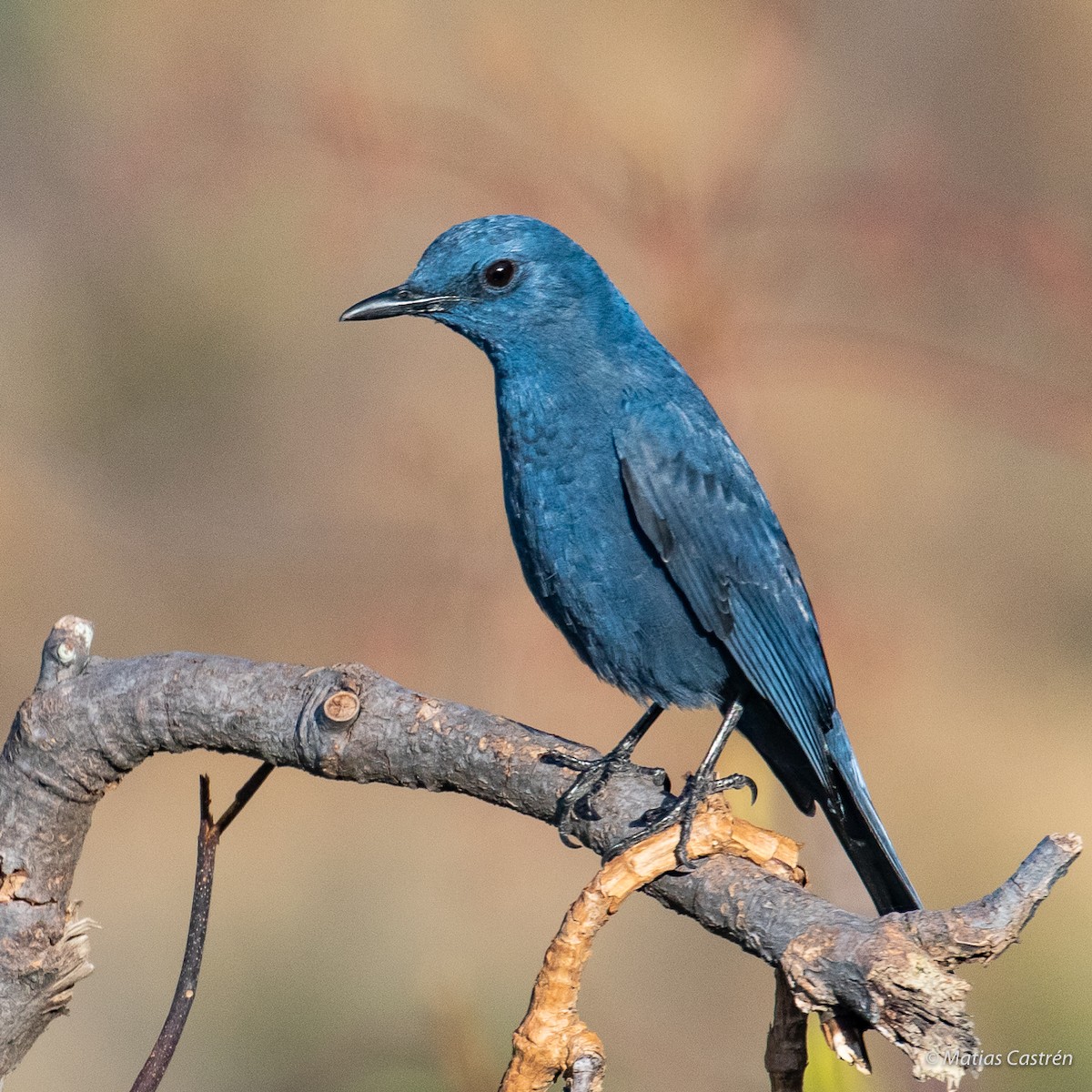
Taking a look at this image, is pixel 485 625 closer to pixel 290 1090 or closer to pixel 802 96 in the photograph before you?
pixel 290 1090

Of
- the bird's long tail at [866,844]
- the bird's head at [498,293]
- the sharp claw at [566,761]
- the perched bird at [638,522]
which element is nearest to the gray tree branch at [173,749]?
the sharp claw at [566,761]

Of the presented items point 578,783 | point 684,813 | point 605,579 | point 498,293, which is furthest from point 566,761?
point 498,293

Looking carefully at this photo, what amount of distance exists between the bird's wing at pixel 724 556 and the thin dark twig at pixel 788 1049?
1054 millimetres

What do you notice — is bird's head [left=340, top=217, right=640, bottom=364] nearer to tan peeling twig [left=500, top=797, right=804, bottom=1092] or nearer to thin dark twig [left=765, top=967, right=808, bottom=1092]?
tan peeling twig [left=500, top=797, right=804, bottom=1092]

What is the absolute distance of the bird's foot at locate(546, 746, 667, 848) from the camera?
8.93 ft

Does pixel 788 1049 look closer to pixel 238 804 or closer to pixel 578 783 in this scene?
pixel 578 783

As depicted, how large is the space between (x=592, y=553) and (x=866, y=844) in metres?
0.79

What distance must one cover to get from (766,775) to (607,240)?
7.13ft

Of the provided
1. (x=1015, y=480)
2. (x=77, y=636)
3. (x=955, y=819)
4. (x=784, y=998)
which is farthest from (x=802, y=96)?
(x=784, y=998)

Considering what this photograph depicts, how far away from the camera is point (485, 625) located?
5.35 m

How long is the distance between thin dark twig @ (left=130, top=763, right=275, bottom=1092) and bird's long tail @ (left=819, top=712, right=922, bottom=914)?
1228 mm

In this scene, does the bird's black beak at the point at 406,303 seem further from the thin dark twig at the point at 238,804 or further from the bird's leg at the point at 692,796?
the thin dark twig at the point at 238,804

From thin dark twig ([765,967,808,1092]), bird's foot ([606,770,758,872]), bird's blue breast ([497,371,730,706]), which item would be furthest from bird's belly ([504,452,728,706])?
thin dark twig ([765,967,808,1092])

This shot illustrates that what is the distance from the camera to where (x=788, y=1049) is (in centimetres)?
209
